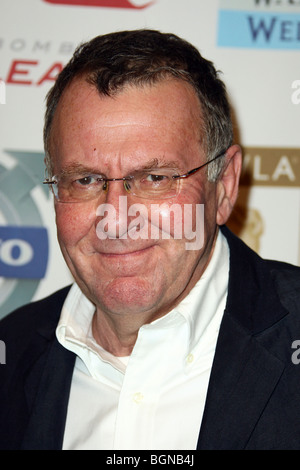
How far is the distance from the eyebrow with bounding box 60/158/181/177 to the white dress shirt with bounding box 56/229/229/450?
14.5 inches

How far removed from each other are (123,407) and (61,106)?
0.89 metres

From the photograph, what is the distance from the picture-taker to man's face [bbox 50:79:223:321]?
5.64 ft

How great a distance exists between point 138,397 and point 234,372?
0.29m

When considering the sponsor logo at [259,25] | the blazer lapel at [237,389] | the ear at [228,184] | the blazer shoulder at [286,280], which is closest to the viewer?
the blazer lapel at [237,389]

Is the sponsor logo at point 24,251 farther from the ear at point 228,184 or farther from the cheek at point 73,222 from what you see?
the ear at point 228,184

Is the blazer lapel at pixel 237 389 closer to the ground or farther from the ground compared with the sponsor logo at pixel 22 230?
closer to the ground

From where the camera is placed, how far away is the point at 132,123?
1.72 meters

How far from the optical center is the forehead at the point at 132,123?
1717 millimetres

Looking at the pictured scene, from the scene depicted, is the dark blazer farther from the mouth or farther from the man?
the mouth

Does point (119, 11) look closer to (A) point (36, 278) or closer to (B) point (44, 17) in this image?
(B) point (44, 17)

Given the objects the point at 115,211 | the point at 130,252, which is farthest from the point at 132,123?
the point at 130,252

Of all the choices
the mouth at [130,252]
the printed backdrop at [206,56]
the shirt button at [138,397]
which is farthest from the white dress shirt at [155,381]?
the printed backdrop at [206,56]

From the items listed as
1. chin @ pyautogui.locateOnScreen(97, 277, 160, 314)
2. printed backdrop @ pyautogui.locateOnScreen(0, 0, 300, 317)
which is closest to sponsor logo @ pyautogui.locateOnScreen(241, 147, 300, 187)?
printed backdrop @ pyautogui.locateOnScreen(0, 0, 300, 317)

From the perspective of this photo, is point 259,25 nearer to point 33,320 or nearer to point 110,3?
point 110,3
